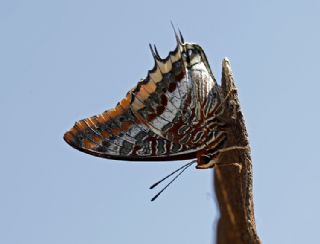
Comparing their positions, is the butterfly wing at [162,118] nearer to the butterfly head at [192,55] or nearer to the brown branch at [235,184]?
the butterfly head at [192,55]

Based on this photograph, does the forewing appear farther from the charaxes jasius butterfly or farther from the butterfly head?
the butterfly head

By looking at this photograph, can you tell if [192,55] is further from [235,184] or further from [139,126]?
[235,184]

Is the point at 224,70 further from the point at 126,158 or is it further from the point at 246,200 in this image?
the point at 126,158

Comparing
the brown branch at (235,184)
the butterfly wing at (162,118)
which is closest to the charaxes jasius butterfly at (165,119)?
the butterfly wing at (162,118)

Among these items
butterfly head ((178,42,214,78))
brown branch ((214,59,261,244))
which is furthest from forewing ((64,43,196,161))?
brown branch ((214,59,261,244))

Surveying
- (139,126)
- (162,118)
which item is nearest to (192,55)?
(162,118)

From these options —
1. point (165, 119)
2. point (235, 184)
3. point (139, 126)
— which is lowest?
point (235, 184)
